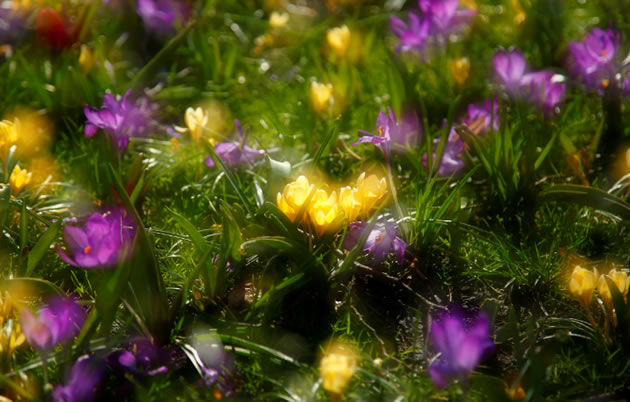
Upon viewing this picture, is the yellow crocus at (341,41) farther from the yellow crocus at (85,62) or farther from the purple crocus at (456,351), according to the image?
the purple crocus at (456,351)

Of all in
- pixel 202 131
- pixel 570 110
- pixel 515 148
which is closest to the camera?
pixel 515 148

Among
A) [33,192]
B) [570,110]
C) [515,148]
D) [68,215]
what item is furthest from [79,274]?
[570,110]

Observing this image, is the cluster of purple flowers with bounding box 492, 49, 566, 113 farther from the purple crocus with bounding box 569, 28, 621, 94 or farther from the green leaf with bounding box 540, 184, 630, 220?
the green leaf with bounding box 540, 184, 630, 220

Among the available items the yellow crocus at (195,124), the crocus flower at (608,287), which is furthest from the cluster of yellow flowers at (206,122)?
the crocus flower at (608,287)

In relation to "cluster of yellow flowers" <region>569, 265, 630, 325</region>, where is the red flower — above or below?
above

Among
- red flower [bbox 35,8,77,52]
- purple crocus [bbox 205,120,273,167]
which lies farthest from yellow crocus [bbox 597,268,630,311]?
red flower [bbox 35,8,77,52]

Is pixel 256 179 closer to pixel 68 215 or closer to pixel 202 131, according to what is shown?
pixel 202 131
